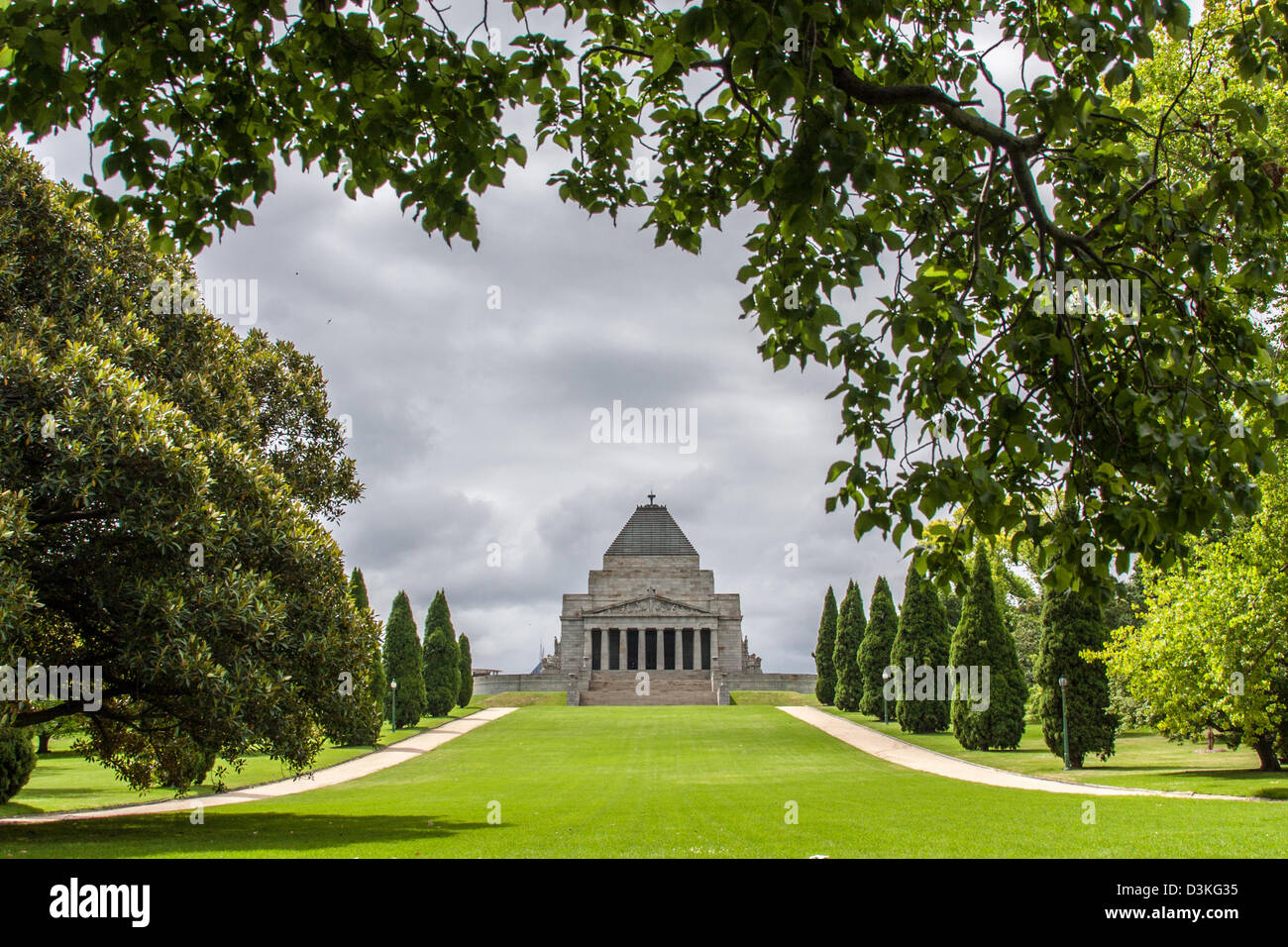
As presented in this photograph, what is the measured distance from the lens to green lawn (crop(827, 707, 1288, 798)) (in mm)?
23500

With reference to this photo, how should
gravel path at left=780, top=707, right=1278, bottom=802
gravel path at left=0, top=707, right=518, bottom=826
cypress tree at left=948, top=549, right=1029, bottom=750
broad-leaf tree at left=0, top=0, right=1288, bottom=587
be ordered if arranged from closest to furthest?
broad-leaf tree at left=0, top=0, right=1288, bottom=587, gravel path at left=0, top=707, right=518, bottom=826, gravel path at left=780, top=707, right=1278, bottom=802, cypress tree at left=948, top=549, right=1029, bottom=750

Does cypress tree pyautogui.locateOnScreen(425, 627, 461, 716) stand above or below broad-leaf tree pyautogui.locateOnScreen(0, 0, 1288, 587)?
below

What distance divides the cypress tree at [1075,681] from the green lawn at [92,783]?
22.8 metres

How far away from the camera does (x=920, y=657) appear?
1679 inches

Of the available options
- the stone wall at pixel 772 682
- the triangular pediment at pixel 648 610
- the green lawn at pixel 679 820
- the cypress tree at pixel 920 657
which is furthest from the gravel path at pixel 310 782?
the triangular pediment at pixel 648 610

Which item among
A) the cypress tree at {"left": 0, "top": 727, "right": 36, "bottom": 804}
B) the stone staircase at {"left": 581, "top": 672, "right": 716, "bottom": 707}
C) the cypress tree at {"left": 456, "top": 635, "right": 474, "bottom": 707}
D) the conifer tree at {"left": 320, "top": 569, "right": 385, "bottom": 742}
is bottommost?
the stone staircase at {"left": 581, "top": 672, "right": 716, "bottom": 707}

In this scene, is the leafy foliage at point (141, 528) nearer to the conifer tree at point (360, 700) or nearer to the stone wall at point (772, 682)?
the conifer tree at point (360, 700)

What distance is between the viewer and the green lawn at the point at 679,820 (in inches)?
509

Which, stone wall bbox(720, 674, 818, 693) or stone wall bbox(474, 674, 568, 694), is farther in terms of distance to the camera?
stone wall bbox(474, 674, 568, 694)

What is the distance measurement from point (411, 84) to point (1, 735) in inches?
783

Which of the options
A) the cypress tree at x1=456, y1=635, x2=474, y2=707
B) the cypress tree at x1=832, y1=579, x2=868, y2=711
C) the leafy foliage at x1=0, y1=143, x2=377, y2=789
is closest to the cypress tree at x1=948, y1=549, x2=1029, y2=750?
the cypress tree at x1=832, y1=579, x2=868, y2=711

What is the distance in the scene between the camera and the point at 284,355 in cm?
2619

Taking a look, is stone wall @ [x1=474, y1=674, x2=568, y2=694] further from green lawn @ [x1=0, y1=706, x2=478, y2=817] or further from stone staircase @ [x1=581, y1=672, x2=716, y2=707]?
green lawn @ [x1=0, y1=706, x2=478, y2=817]

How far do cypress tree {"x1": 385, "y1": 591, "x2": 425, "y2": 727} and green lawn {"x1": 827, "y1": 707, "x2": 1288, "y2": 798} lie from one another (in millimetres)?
23027
